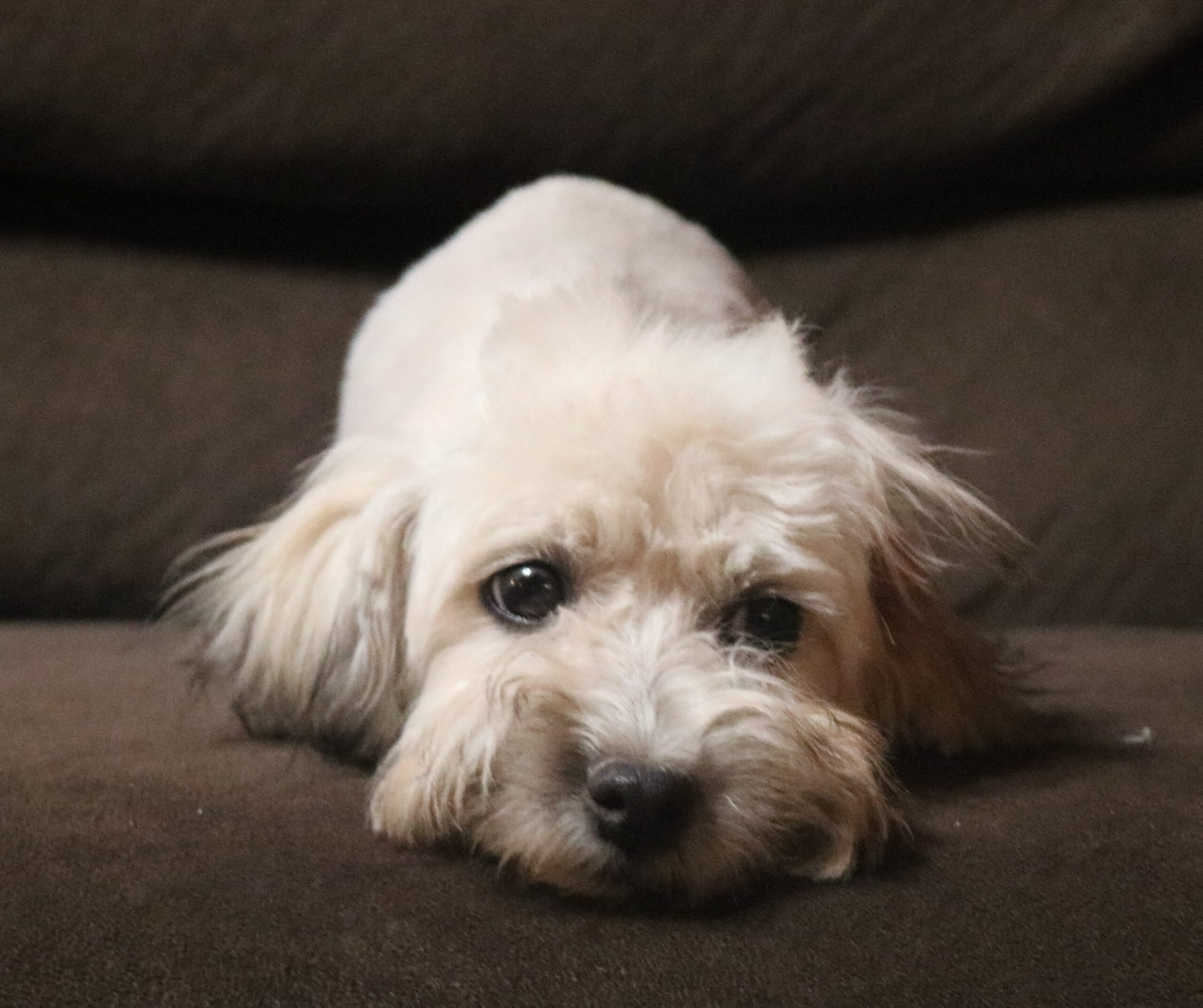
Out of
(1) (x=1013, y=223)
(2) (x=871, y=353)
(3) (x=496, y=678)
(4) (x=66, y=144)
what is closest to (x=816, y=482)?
(3) (x=496, y=678)

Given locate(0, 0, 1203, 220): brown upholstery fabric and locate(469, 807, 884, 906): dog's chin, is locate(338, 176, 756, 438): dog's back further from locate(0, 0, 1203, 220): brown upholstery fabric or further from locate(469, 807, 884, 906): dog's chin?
locate(469, 807, 884, 906): dog's chin

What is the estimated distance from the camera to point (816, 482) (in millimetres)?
1098

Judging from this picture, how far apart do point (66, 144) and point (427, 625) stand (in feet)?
3.09

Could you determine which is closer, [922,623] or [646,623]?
[646,623]

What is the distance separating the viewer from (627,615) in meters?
1.07

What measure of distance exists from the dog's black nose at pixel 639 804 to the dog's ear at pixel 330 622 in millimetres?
339

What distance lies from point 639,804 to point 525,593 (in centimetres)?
29

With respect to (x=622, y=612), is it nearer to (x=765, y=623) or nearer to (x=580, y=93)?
(x=765, y=623)

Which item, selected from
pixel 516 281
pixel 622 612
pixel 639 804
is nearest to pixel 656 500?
Result: pixel 622 612

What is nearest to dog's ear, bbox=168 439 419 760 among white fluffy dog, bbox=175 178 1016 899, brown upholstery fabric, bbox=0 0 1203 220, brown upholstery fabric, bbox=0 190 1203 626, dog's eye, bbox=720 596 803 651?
white fluffy dog, bbox=175 178 1016 899

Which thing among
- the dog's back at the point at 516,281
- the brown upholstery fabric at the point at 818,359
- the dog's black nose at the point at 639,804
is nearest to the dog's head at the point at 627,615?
the dog's black nose at the point at 639,804

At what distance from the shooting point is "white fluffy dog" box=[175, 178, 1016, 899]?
891 millimetres

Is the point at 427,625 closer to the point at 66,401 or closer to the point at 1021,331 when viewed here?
the point at 66,401

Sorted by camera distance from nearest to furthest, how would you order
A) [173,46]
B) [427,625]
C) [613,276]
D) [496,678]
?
1. [496,678]
2. [427,625]
3. [613,276]
4. [173,46]
